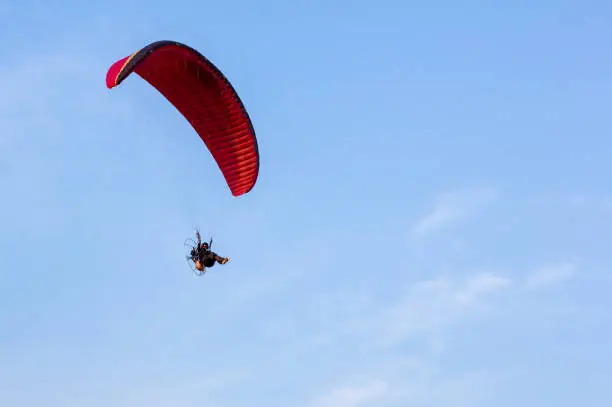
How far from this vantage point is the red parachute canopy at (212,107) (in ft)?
139

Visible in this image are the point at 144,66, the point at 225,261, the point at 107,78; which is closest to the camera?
the point at 107,78

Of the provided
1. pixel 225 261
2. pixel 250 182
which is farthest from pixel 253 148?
pixel 225 261

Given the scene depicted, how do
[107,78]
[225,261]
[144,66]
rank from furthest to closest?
[225,261], [144,66], [107,78]

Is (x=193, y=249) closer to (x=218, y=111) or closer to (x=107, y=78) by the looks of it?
(x=218, y=111)

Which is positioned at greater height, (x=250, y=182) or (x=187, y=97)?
(x=187, y=97)

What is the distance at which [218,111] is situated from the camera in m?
43.5

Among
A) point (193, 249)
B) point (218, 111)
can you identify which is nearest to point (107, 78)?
point (218, 111)

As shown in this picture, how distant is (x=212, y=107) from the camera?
1714 inches

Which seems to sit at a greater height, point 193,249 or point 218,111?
point 218,111

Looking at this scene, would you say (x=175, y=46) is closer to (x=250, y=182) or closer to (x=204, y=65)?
(x=204, y=65)

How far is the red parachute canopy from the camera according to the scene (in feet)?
139

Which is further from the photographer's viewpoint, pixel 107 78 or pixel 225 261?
pixel 225 261

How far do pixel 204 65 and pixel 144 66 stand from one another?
6.79 feet

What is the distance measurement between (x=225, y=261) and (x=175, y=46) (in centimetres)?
887
